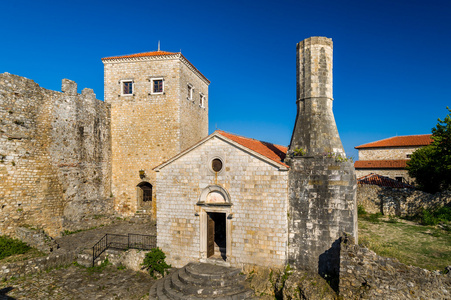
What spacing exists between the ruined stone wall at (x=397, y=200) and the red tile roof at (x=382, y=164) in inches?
501

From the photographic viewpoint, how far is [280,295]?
372 inches

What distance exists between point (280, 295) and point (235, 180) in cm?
452

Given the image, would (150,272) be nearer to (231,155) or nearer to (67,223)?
(231,155)

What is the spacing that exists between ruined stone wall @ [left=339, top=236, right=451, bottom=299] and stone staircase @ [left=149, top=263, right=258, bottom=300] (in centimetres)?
341

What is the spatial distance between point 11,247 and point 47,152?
5547mm

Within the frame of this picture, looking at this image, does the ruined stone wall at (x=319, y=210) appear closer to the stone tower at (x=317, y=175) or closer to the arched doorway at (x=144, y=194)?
the stone tower at (x=317, y=175)

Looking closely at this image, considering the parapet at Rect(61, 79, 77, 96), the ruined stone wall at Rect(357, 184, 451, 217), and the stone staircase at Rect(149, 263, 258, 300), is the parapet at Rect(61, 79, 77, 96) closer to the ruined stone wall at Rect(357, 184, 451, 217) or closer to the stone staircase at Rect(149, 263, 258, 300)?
the stone staircase at Rect(149, 263, 258, 300)

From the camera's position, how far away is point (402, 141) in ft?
114

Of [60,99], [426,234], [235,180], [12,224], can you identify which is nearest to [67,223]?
[12,224]

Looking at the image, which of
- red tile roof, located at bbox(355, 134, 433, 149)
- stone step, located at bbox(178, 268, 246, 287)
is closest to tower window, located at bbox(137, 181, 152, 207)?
stone step, located at bbox(178, 268, 246, 287)

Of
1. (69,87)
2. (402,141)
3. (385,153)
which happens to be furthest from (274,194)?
(402,141)

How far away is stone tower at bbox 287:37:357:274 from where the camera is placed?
1000 centimetres

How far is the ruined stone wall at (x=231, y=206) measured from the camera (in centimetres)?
1045

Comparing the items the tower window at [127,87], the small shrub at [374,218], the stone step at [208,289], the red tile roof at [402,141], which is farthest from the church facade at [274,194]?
the red tile roof at [402,141]
